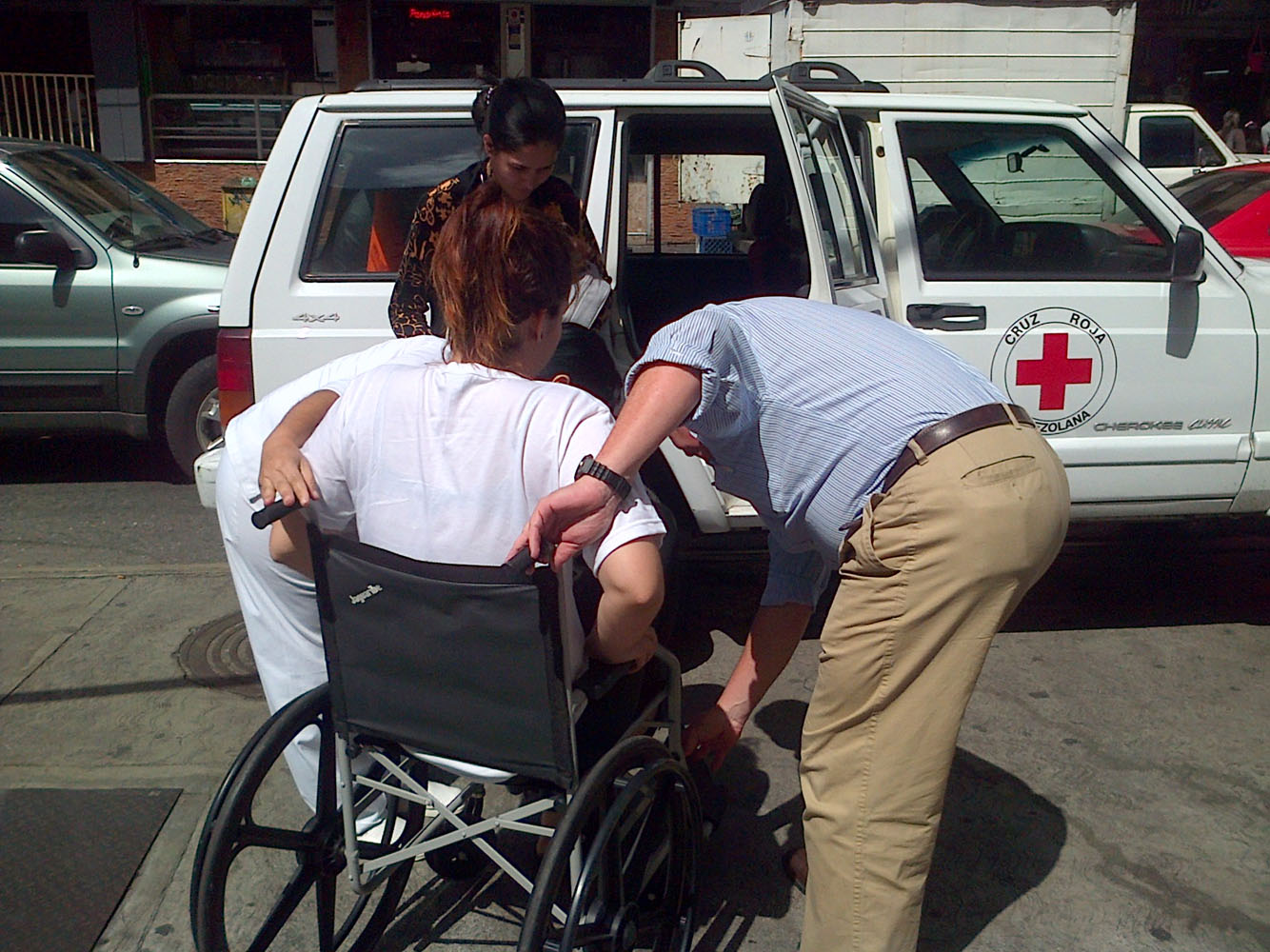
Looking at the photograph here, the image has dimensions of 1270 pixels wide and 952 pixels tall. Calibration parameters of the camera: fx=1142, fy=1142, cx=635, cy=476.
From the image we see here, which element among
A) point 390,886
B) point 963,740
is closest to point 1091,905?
point 963,740

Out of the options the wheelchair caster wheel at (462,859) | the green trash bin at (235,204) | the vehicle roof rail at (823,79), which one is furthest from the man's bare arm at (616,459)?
the green trash bin at (235,204)

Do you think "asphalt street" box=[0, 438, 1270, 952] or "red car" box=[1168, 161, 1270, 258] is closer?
"asphalt street" box=[0, 438, 1270, 952]

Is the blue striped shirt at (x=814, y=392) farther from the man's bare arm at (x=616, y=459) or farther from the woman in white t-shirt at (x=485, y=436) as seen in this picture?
the woman in white t-shirt at (x=485, y=436)

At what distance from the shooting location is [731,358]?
2145 millimetres

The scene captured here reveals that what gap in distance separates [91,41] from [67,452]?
29.7 feet

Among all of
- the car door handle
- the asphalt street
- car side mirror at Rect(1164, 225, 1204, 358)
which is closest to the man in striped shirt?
the asphalt street

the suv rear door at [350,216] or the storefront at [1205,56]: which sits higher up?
the storefront at [1205,56]

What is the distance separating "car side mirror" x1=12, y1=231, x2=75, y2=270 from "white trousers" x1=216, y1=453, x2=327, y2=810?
4.18 meters

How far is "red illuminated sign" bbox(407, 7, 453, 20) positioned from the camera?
14.4 metres

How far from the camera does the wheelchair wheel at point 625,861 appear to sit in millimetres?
1926

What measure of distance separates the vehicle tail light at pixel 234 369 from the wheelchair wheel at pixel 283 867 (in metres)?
1.25

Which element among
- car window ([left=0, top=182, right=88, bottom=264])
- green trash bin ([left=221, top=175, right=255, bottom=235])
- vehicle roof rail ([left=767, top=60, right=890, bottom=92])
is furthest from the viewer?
green trash bin ([left=221, top=175, right=255, bottom=235])

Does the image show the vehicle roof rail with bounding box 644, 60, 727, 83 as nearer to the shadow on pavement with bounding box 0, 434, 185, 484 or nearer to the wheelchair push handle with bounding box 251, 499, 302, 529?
the wheelchair push handle with bounding box 251, 499, 302, 529

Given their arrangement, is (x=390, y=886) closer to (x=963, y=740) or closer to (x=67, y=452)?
(x=963, y=740)
